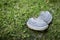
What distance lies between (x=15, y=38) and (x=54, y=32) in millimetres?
406

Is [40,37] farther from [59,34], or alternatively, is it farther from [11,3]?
[11,3]

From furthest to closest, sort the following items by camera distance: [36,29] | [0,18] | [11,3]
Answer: [11,3]
[0,18]
[36,29]

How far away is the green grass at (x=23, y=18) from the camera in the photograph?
1652 mm

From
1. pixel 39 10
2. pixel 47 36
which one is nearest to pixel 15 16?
pixel 39 10

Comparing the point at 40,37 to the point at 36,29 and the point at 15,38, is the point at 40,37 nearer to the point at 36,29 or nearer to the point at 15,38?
the point at 36,29

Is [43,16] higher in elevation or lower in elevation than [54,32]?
higher

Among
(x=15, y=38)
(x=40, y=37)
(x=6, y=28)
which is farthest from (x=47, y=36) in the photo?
(x=6, y=28)

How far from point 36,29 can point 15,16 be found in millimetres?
319

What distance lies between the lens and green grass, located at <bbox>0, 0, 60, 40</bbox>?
165cm

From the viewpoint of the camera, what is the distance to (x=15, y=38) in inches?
64.2

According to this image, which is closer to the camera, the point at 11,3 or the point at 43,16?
the point at 43,16

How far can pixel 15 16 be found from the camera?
1.81 m

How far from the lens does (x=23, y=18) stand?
1.79 m

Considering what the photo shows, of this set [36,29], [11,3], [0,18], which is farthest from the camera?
[11,3]
